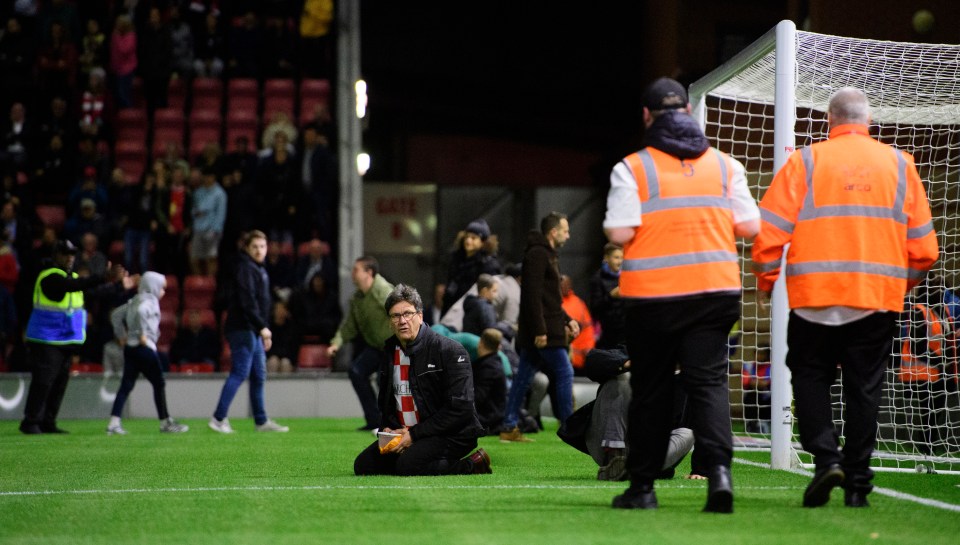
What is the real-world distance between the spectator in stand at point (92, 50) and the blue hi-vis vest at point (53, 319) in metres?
9.35

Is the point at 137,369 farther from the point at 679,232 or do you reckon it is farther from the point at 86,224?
the point at 679,232

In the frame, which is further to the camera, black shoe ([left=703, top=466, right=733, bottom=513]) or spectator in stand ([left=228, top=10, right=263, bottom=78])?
spectator in stand ([left=228, top=10, right=263, bottom=78])

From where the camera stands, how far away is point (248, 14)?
2167 centimetres

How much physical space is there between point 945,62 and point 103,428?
924 centimetres

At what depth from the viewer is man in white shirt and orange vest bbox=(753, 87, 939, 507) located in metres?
6.30

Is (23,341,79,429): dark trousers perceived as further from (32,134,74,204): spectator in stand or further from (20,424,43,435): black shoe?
(32,134,74,204): spectator in stand

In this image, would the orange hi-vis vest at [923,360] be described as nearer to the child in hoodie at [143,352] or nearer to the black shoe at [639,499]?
the black shoe at [639,499]

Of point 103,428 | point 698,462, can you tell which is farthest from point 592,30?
point 698,462

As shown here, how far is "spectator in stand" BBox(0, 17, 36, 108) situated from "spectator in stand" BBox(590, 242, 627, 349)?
1281 cm

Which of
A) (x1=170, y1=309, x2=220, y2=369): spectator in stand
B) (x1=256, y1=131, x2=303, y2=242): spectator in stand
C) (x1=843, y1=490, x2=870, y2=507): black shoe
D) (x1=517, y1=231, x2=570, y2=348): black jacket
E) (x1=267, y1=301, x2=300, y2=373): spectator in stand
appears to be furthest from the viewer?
(x1=256, y1=131, x2=303, y2=242): spectator in stand

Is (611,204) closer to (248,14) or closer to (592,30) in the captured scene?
(248,14)

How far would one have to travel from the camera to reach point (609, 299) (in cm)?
1202

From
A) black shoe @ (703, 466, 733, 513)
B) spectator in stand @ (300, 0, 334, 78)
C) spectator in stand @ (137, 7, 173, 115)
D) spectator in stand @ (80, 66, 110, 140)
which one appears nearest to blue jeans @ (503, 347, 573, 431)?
black shoe @ (703, 466, 733, 513)

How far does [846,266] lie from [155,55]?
16937 mm
